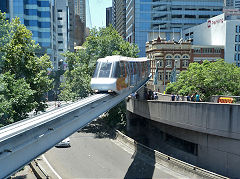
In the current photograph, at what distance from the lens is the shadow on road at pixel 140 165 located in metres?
22.3

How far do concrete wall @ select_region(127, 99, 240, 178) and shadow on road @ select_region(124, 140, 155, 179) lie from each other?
3.11m

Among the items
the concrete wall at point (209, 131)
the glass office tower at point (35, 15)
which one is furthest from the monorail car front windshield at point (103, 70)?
the glass office tower at point (35, 15)

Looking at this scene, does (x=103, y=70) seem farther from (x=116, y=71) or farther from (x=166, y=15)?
(x=166, y=15)

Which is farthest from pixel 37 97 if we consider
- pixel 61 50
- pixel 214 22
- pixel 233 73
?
pixel 61 50

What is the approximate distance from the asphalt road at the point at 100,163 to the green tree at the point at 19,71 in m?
5.87

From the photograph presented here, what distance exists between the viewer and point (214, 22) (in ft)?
220

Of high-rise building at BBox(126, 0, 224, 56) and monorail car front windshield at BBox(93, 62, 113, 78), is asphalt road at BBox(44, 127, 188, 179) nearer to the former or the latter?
monorail car front windshield at BBox(93, 62, 113, 78)

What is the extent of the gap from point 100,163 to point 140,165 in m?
3.67

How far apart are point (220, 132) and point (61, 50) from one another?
82.8 metres

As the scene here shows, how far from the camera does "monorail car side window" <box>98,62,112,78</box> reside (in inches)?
802

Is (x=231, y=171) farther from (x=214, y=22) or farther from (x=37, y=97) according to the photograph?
(x=214, y=22)

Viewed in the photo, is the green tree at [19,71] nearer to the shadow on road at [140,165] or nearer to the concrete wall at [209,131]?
the shadow on road at [140,165]

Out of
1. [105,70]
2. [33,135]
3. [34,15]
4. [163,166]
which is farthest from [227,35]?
[33,135]

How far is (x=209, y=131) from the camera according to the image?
21781 mm
